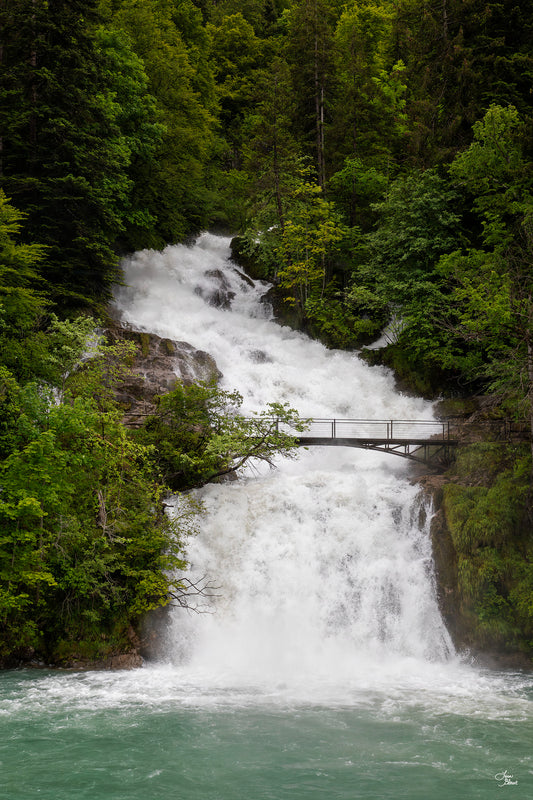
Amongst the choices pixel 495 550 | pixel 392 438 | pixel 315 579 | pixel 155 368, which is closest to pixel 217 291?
pixel 155 368

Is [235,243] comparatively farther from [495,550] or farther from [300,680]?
[300,680]

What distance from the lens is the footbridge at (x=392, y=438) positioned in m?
18.5

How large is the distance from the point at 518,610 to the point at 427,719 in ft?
14.7

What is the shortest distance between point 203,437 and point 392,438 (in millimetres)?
6059

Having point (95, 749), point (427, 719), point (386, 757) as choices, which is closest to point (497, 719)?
point (427, 719)

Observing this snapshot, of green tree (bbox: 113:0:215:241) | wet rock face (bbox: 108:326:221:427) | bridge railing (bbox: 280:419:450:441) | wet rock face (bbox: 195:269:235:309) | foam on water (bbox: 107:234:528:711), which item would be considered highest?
green tree (bbox: 113:0:215:241)

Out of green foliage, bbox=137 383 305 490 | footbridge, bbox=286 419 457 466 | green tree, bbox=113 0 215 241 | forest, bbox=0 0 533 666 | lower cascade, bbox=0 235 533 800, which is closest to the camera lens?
lower cascade, bbox=0 235 533 800

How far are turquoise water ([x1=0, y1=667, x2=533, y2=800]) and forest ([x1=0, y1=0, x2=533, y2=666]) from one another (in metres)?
2.50

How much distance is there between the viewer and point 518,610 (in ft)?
45.2

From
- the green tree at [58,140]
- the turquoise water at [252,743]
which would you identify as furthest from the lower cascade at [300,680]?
the green tree at [58,140]

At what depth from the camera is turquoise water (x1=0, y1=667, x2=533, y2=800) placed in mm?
8016

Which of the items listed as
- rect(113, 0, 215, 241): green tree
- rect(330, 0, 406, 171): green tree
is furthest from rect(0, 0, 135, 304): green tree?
rect(330, 0, 406, 171): green tree

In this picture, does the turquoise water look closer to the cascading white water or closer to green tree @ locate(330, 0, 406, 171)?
the cascading white water

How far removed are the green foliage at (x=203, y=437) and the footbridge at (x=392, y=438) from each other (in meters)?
0.92
